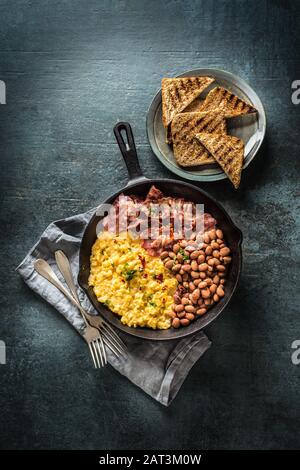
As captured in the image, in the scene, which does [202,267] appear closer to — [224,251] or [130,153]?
[224,251]

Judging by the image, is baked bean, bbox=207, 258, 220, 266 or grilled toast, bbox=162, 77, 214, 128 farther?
grilled toast, bbox=162, 77, 214, 128

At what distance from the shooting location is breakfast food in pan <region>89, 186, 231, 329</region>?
3.84 metres

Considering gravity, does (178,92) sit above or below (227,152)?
above

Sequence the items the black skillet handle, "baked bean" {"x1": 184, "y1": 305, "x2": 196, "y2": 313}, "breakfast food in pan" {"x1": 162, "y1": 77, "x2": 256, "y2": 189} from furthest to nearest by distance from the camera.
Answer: "breakfast food in pan" {"x1": 162, "y1": 77, "x2": 256, "y2": 189} → the black skillet handle → "baked bean" {"x1": 184, "y1": 305, "x2": 196, "y2": 313}

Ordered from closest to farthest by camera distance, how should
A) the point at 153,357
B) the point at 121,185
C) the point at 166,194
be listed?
the point at 166,194
the point at 153,357
the point at 121,185

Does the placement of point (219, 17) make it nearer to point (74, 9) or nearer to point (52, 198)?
point (74, 9)

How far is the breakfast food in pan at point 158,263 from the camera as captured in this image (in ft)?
12.6

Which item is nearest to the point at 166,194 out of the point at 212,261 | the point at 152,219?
the point at 152,219

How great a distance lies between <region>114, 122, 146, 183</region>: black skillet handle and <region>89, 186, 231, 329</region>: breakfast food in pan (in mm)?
202

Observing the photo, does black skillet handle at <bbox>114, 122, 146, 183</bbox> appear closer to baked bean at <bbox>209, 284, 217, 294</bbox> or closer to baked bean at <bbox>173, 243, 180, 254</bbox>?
baked bean at <bbox>173, 243, 180, 254</bbox>

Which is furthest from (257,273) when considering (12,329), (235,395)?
(12,329)

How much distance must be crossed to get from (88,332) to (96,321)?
106mm

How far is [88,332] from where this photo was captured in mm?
4082

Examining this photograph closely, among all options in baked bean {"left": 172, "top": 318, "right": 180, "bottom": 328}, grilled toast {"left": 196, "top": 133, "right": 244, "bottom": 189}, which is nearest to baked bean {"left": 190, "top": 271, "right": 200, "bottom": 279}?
baked bean {"left": 172, "top": 318, "right": 180, "bottom": 328}
